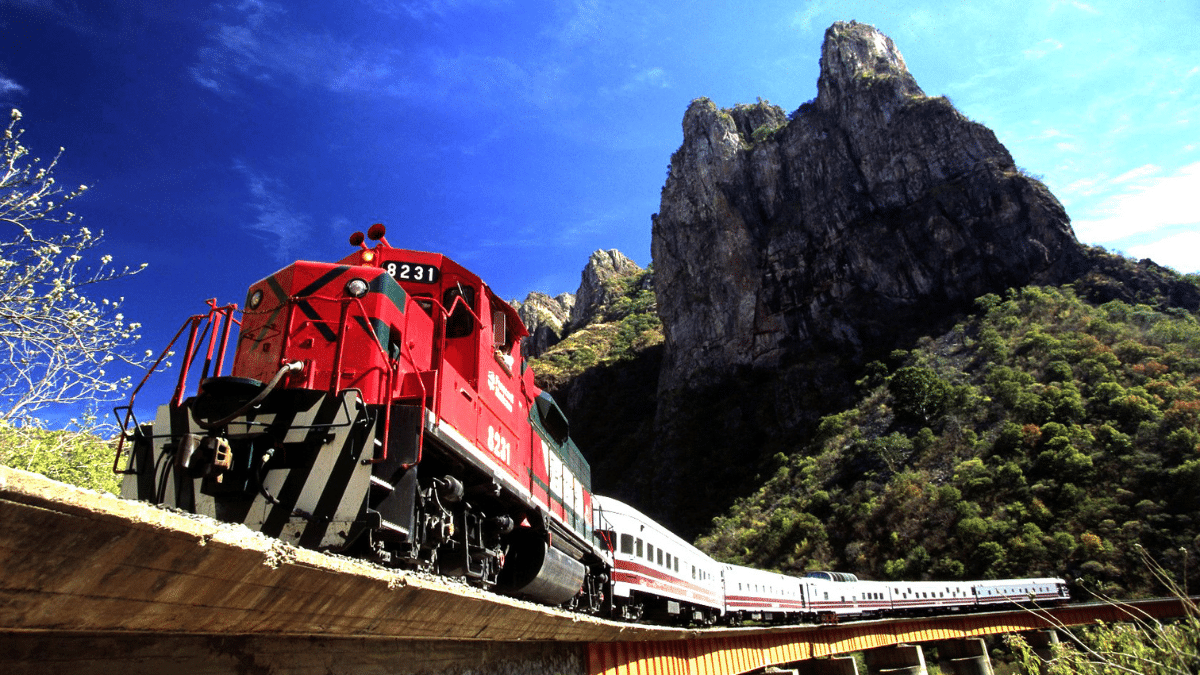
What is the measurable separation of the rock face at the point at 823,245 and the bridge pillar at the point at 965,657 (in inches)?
1313

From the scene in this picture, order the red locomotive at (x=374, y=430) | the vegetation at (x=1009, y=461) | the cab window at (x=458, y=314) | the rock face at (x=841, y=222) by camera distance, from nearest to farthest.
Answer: the red locomotive at (x=374, y=430) → the cab window at (x=458, y=314) → the vegetation at (x=1009, y=461) → the rock face at (x=841, y=222)

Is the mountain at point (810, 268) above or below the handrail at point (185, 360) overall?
above

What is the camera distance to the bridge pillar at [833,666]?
21.7 m

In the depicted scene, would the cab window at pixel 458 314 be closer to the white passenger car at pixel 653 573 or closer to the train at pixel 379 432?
the train at pixel 379 432

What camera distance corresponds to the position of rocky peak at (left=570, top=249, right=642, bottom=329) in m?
130

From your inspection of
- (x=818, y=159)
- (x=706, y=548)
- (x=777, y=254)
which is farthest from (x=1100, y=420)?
(x=818, y=159)

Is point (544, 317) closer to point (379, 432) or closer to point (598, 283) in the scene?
point (598, 283)

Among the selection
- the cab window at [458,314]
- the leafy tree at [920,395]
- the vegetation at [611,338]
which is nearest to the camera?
the cab window at [458,314]

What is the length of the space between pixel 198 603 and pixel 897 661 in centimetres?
2963

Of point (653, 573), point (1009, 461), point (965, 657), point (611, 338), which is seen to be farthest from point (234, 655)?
point (611, 338)

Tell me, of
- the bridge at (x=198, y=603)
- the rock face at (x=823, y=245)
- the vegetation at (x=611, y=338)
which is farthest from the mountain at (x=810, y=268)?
the bridge at (x=198, y=603)

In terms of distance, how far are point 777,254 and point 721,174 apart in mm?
14946

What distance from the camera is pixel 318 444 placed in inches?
194

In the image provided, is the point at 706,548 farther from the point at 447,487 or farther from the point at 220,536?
the point at 220,536
